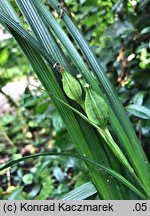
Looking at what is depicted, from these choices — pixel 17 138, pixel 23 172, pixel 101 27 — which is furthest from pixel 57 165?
pixel 101 27

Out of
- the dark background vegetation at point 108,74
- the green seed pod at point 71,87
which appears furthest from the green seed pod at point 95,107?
the dark background vegetation at point 108,74

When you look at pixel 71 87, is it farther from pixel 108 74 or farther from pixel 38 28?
pixel 108 74

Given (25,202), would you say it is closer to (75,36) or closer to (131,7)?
(75,36)

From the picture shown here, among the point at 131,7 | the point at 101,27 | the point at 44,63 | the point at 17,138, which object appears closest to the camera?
the point at 44,63

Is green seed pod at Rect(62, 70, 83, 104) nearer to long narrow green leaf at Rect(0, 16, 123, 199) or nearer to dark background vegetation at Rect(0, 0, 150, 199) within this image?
long narrow green leaf at Rect(0, 16, 123, 199)

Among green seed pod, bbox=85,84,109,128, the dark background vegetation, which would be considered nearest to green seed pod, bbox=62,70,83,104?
green seed pod, bbox=85,84,109,128

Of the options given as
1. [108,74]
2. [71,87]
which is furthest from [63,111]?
[108,74]

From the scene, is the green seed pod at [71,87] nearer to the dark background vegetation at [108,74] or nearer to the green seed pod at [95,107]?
the green seed pod at [95,107]
